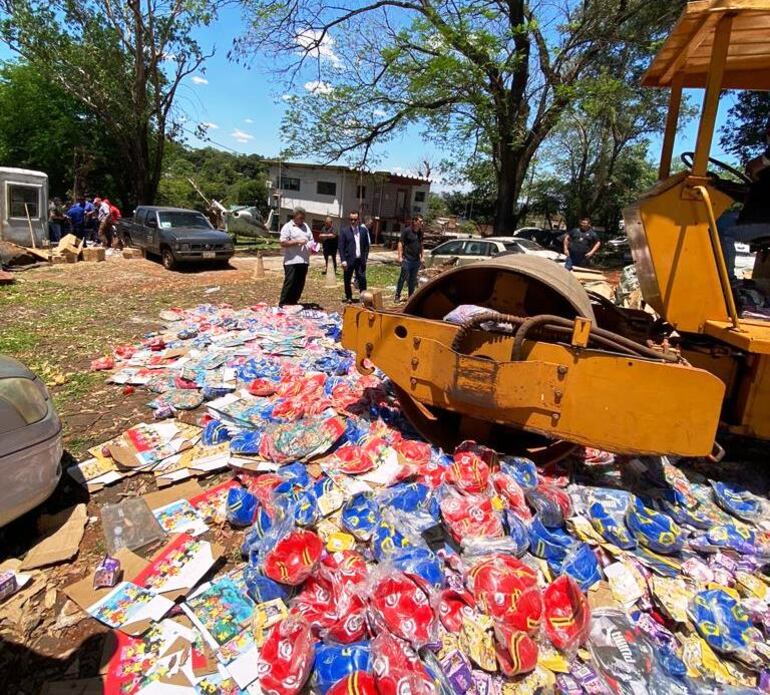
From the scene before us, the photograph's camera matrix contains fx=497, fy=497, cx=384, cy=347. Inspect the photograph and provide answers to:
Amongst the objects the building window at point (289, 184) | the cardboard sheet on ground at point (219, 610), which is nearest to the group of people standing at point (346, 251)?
the cardboard sheet on ground at point (219, 610)

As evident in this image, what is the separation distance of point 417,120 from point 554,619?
17.0 m

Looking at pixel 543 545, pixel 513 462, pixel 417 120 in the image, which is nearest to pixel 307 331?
pixel 513 462

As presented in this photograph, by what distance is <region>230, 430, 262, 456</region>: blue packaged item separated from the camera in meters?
3.43

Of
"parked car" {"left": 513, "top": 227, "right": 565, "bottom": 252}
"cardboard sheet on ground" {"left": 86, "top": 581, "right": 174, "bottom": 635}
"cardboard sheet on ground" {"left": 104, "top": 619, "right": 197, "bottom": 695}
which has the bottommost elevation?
"cardboard sheet on ground" {"left": 104, "top": 619, "right": 197, "bottom": 695}

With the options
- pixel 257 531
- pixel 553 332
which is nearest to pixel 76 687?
pixel 257 531

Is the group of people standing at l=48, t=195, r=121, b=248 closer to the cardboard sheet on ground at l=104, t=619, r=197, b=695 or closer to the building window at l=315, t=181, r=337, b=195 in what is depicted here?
the cardboard sheet on ground at l=104, t=619, r=197, b=695

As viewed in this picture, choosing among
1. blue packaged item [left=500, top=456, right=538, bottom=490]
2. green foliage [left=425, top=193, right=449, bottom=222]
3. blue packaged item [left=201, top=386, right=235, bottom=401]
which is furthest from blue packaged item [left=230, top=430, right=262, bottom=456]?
green foliage [left=425, top=193, right=449, bottom=222]

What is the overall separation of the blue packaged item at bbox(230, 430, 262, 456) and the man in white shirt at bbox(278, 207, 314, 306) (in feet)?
13.9

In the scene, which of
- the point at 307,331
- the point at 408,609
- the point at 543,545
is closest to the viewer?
the point at 408,609

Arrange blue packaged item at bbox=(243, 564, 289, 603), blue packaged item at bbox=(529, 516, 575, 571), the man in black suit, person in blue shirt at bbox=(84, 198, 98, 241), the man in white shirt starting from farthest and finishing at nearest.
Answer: person in blue shirt at bbox=(84, 198, 98, 241) < the man in black suit < the man in white shirt < blue packaged item at bbox=(529, 516, 575, 571) < blue packaged item at bbox=(243, 564, 289, 603)

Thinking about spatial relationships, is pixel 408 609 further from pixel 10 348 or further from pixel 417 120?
pixel 417 120

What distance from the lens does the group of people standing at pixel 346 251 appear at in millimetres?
7480

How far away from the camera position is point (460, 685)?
1.90 m

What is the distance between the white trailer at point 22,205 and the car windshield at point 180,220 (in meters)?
4.29
